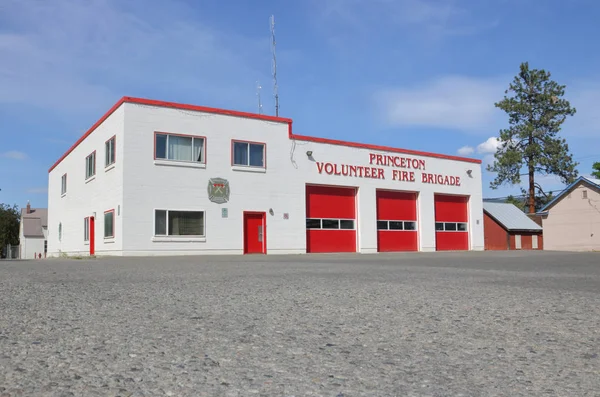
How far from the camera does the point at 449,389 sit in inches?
114

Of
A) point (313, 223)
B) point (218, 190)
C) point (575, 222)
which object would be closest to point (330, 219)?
point (313, 223)

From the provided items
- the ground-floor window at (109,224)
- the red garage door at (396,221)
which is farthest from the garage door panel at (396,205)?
the ground-floor window at (109,224)

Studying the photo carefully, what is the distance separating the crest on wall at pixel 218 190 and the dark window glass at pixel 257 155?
6.26 ft

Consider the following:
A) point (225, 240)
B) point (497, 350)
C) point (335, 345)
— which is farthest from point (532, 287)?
point (225, 240)

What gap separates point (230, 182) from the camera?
25.9 meters

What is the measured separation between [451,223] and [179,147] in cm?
1851

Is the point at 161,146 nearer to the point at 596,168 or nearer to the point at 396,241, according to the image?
the point at 396,241

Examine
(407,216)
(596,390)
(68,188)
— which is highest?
(68,188)

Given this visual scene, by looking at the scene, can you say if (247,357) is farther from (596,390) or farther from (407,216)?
(407,216)

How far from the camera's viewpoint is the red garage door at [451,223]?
111 ft

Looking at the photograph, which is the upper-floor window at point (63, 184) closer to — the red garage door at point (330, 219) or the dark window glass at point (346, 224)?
the red garage door at point (330, 219)

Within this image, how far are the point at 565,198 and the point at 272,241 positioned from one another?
111 feet

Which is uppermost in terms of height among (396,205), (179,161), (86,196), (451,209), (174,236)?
(179,161)

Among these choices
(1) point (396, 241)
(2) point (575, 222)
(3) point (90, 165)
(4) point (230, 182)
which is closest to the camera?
(4) point (230, 182)
